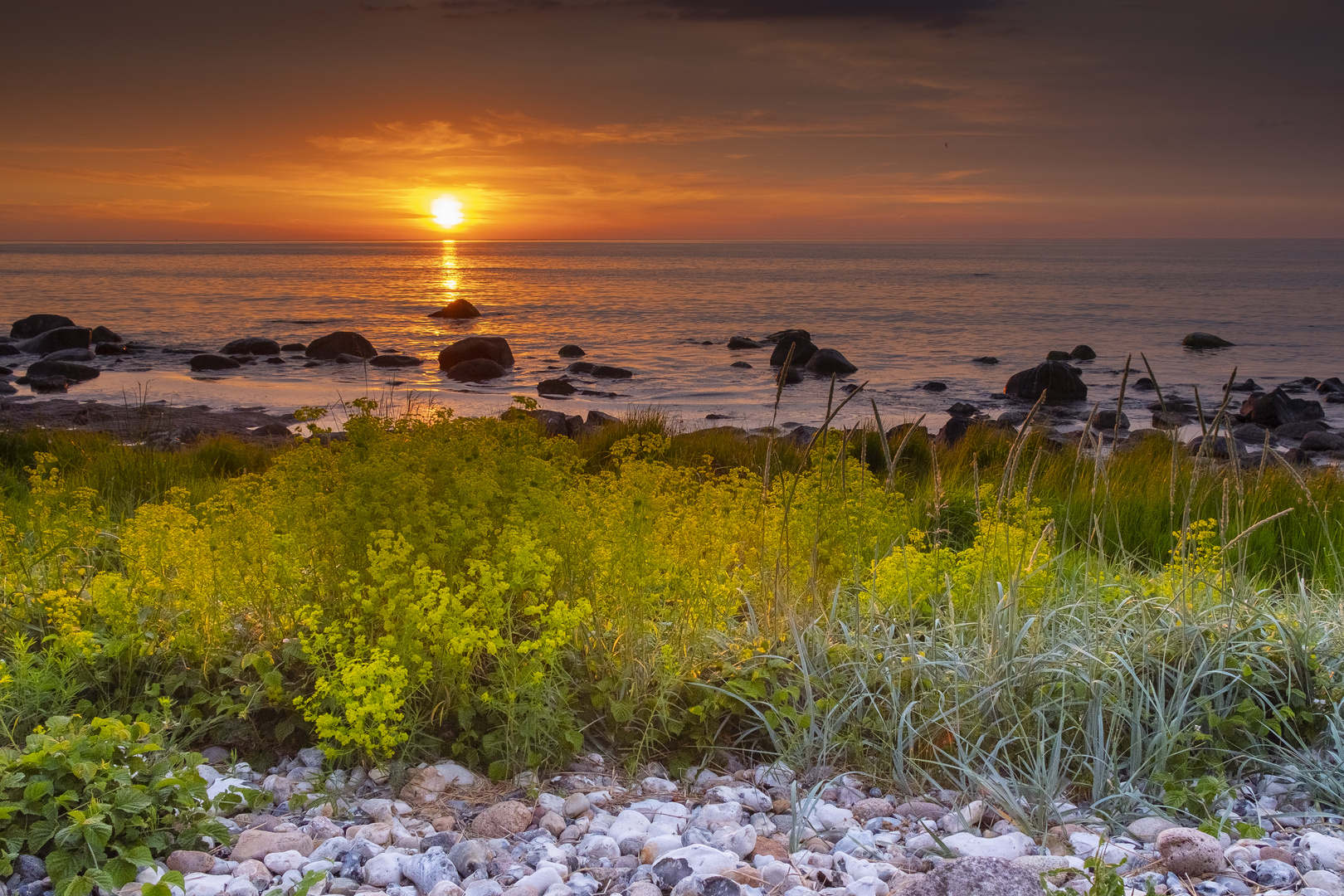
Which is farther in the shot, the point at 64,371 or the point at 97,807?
the point at 64,371

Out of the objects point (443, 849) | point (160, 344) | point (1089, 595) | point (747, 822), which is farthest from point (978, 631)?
point (160, 344)

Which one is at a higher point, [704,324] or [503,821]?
[704,324]

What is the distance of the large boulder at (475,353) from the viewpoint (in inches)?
979

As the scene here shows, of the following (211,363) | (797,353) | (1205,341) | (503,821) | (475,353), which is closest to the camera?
(503,821)

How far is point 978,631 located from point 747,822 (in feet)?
4.32

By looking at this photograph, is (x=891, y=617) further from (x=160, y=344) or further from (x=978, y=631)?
(x=160, y=344)

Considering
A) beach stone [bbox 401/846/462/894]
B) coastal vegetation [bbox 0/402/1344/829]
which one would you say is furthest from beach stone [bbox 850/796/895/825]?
beach stone [bbox 401/846/462/894]

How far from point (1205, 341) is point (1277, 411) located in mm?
17463

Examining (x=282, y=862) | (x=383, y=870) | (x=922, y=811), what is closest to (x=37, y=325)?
(x=282, y=862)

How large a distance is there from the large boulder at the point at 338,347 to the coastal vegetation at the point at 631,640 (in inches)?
906

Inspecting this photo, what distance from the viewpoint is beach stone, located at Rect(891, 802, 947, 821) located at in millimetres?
3057

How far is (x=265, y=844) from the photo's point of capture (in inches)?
105

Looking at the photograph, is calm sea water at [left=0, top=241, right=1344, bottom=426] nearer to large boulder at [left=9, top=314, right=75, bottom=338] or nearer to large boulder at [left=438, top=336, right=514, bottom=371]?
large boulder at [left=438, top=336, right=514, bottom=371]

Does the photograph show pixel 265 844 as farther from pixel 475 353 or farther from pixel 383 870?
pixel 475 353
